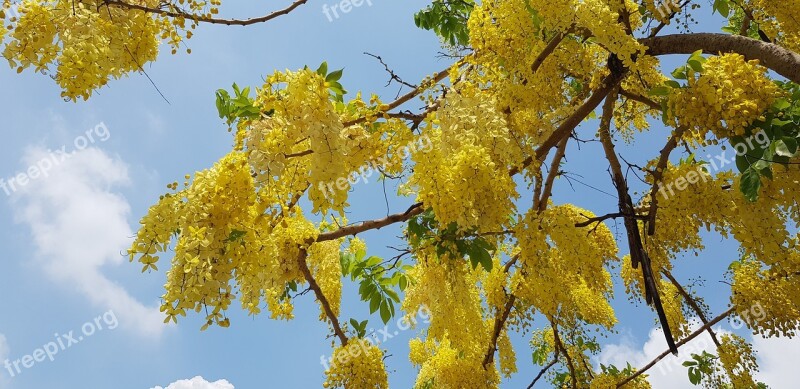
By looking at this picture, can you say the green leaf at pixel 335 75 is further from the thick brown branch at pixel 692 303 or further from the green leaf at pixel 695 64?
the thick brown branch at pixel 692 303

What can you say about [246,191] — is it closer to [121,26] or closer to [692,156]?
[121,26]

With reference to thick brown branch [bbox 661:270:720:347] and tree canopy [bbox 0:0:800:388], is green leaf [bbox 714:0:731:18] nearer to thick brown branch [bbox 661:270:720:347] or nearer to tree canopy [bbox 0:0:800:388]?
tree canopy [bbox 0:0:800:388]

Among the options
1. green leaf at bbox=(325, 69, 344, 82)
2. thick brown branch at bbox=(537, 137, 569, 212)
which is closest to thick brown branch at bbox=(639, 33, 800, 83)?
thick brown branch at bbox=(537, 137, 569, 212)

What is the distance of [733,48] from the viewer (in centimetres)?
267

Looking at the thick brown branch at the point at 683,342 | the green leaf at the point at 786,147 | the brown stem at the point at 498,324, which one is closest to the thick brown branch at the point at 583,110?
the green leaf at the point at 786,147

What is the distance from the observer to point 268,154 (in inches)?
78.2

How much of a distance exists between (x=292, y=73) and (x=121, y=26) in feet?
3.76

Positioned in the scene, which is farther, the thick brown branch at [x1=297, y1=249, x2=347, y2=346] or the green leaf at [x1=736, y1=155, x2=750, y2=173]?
the thick brown branch at [x1=297, y1=249, x2=347, y2=346]

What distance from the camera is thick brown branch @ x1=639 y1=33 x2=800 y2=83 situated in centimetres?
239

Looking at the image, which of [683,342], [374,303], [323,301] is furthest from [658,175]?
[323,301]

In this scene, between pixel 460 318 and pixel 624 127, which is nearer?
pixel 460 318

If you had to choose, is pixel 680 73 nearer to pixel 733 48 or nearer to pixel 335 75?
pixel 733 48

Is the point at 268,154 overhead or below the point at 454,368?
overhead

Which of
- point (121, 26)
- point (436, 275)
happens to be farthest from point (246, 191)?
point (436, 275)
